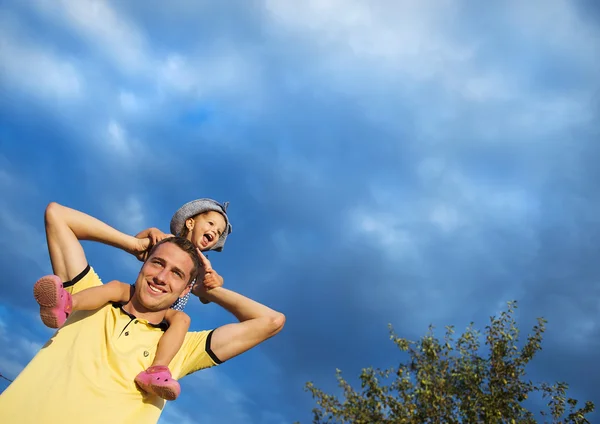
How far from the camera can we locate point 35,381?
9.62ft

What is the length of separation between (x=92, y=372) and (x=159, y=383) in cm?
40

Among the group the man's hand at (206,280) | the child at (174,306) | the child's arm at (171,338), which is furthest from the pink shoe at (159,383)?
the man's hand at (206,280)

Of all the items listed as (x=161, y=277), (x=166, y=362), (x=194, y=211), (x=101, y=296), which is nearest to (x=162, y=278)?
(x=161, y=277)

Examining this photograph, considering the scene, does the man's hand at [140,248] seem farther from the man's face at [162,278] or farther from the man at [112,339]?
the man's face at [162,278]

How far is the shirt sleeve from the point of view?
345 centimetres

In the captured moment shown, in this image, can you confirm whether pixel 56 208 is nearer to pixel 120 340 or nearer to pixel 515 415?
pixel 120 340

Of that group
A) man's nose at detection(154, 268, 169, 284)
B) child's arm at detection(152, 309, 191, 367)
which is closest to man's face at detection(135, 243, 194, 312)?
man's nose at detection(154, 268, 169, 284)

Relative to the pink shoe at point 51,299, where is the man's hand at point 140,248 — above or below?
above

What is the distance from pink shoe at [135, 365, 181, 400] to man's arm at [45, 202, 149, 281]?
852 millimetres

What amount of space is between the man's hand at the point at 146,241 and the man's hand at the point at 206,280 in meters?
0.33

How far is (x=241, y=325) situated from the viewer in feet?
11.6

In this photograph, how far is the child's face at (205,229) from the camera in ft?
13.9

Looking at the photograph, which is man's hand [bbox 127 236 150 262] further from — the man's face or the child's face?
the child's face

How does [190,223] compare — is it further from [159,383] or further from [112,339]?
[159,383]
